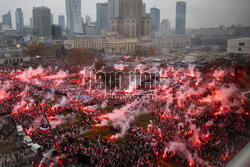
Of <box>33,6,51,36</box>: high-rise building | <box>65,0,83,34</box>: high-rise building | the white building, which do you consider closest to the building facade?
<box>33,6,51,36</box>: high-rise building

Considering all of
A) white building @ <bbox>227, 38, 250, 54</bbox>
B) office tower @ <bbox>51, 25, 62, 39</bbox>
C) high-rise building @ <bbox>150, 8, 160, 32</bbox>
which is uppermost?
high-rise building @ <bbox>150, 8, 160, 32</bbox>

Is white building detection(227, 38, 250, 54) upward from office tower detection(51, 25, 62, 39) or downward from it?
downward

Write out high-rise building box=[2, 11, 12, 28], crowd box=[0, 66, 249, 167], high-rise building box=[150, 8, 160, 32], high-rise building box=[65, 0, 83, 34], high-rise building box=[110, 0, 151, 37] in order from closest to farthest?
crowd box=[0, 66, 249, 167], high-rise building box=[110, 0, 151, 37], high-rise building box=[65, 0, 83, 34], high-rise building box=[150, 8, 160, 32], high-rise building box=[2, 11, 12, 28]

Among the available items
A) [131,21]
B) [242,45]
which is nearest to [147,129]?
[242,45]

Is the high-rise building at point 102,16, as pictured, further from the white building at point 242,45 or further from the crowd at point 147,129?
the white building at point 242,45

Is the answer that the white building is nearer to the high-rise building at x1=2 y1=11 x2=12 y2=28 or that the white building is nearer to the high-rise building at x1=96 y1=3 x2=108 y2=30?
the high-rise building at x1=96 y1=3 x2=108 y2=30

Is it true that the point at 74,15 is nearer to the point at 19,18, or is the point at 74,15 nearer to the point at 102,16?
the point at 102,16

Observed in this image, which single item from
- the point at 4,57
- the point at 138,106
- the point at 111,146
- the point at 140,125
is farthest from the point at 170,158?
the point at 4,57
